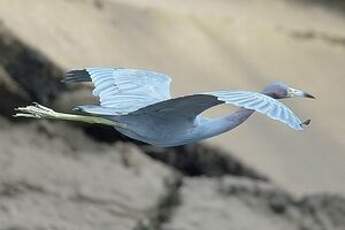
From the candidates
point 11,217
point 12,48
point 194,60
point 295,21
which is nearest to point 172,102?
point 11,217

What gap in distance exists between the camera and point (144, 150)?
197 centimetres

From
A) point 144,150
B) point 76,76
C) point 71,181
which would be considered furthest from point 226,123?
point 144,150

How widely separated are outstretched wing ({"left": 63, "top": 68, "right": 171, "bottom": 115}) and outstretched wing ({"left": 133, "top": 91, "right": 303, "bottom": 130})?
0.06 ft

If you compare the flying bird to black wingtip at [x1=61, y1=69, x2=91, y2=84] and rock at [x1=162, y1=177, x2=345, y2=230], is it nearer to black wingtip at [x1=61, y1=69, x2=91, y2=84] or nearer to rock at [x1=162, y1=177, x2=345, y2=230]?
black wingtip at [x1=61, y1=69, x2=91, y2=84]

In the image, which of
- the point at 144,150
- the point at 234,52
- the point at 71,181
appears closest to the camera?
the point at 71,181

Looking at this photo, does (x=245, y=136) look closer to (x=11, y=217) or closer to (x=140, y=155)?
(x=140, y=155)

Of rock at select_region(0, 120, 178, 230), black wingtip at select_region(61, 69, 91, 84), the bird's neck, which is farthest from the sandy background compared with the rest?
the bird's neck

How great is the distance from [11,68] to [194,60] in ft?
1.64

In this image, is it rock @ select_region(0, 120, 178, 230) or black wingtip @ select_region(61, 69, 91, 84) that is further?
rock @ select_region(0, 120, 178, 230)

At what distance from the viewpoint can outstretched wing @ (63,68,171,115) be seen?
1.79 feet

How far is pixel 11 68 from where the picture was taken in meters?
1.91

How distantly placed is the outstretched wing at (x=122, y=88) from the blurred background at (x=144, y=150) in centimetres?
111

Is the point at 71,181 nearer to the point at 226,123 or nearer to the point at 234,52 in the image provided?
the point at 234,52

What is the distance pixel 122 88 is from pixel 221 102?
0.10 meters
